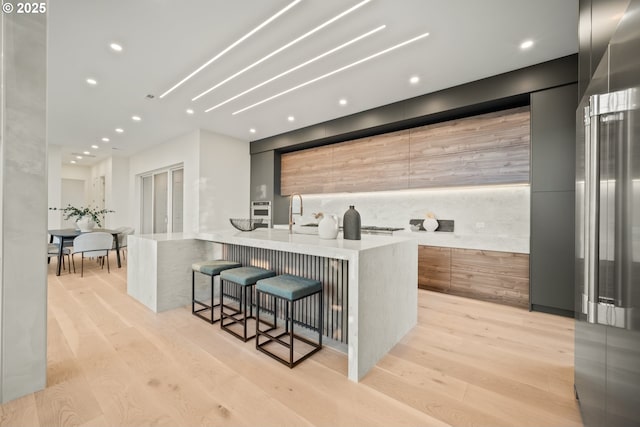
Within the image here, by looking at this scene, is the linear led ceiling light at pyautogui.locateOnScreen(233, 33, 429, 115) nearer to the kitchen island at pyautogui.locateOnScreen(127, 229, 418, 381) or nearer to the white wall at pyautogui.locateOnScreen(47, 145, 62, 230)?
the kitchen island at pyautogui.locateOnScreen(127, 229, 418, 381)

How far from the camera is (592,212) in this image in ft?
3.54

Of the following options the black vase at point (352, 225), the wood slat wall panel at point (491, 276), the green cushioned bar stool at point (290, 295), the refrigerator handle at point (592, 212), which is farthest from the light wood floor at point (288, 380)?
the black vase at point (352, 225)

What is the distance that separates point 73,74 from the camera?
10.6ft

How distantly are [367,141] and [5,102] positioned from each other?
4.01 metres

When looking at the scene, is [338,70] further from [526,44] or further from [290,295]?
[290,295]

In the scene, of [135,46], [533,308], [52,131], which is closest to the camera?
[135,46]

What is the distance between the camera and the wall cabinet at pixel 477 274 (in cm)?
306

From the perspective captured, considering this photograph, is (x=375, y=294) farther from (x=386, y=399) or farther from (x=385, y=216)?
(x=385, y=216)

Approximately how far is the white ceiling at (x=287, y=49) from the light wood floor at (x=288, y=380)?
108 inches

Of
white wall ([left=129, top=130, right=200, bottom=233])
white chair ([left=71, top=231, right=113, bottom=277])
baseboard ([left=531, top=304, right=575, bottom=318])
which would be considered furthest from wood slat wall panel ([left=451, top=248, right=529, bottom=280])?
white chair ([left=71, top=231, right=113, bottom=277])

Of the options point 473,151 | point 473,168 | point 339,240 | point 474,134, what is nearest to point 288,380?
point 339,240

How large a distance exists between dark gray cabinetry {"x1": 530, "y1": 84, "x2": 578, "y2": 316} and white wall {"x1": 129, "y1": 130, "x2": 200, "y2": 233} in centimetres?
550

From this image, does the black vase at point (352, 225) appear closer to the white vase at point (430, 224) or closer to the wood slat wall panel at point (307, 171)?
the white vase at point (430, 224)

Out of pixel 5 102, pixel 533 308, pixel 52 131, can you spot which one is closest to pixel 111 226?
pixel 52 131
